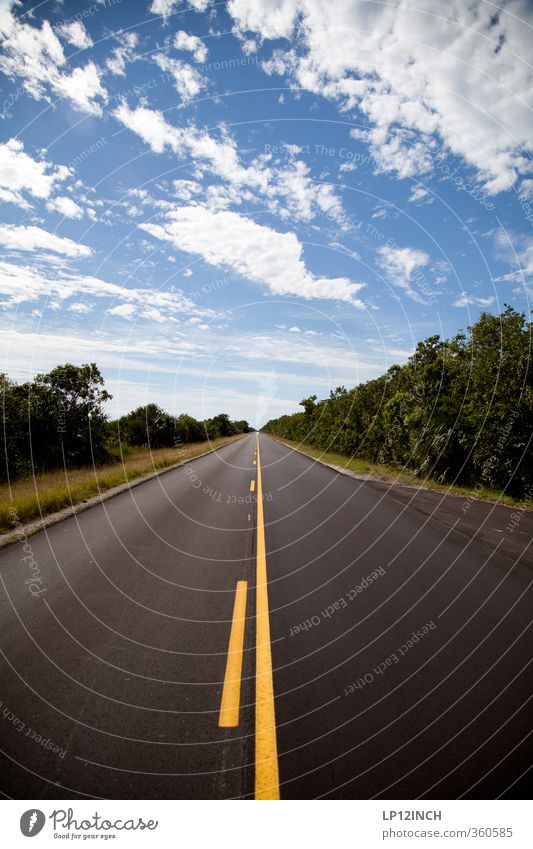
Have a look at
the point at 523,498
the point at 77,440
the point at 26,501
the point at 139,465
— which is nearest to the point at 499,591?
the point at 523,498

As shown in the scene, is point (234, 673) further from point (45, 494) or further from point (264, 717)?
point (45, 494)

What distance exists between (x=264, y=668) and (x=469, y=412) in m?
11.4

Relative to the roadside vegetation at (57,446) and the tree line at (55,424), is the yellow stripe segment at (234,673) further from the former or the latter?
the tree line at (55,424)

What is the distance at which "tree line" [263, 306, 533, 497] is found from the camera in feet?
35.7

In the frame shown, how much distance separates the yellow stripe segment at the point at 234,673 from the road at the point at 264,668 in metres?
0.01

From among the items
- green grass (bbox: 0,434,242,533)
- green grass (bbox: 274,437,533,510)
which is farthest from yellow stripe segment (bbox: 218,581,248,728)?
green grass (bbox: 274,437,533,510)

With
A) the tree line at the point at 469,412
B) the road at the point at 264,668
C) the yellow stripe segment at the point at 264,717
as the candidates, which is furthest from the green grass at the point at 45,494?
the tree line at the point at 469,412

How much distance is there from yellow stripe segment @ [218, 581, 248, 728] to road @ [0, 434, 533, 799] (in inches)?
0.5

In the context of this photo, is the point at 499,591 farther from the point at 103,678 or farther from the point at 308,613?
the point at 103,678

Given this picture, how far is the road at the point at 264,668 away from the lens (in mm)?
2293

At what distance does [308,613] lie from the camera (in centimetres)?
Result: 436

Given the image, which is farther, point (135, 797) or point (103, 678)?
point (103, 678)
